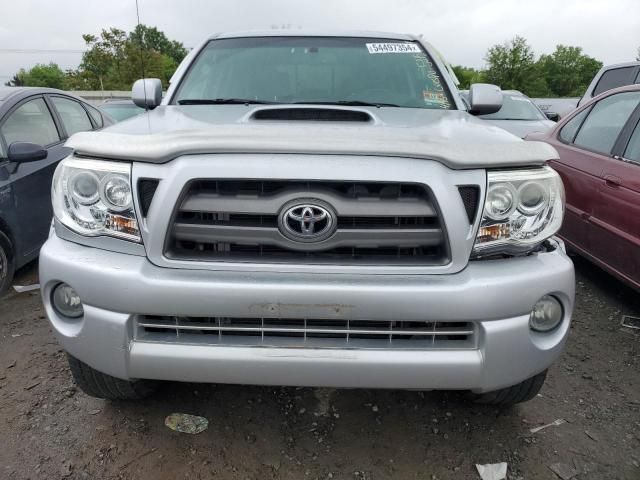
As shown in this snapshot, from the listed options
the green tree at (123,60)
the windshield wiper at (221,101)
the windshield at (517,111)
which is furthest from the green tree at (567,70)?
the windshield wiper at (221,101)

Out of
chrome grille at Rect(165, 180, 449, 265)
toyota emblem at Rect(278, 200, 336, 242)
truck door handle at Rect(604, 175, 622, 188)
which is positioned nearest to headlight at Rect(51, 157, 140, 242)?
chrome grille at Rect(165, 180, 449, 265)

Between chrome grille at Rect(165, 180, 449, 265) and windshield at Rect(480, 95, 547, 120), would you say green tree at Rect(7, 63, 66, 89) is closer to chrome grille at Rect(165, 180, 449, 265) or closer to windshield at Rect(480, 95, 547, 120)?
windshield at Rect(480, 95, 547, 120)

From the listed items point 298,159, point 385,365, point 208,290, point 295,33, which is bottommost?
point 385,365

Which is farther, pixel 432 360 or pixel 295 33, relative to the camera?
pixel 295 33

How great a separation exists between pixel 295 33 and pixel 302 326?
7.49ft

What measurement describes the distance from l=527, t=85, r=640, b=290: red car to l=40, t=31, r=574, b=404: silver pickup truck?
1.82m

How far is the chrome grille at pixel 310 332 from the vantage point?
1.85 m

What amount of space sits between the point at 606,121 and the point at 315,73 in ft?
8.35

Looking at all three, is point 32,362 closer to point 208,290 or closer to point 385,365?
point 208,290

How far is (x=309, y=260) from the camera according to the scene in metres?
1.86

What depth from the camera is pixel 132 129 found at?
2188mm

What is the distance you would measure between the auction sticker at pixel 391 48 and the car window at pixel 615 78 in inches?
211

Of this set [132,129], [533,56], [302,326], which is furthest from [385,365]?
[533,56]

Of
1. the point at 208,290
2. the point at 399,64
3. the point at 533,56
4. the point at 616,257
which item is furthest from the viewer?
the point at 533,56
